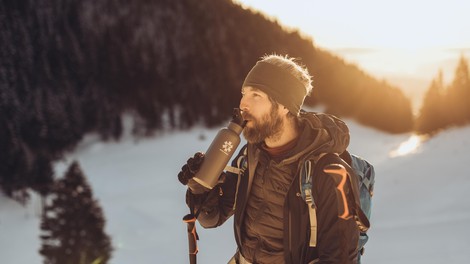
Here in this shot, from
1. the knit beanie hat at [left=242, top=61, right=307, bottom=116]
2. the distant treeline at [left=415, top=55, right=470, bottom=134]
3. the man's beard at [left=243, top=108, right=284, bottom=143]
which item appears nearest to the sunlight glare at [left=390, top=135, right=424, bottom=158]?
the distant treeline at [left=415, top=55, right=470, bottom=134]

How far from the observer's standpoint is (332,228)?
3059 mm

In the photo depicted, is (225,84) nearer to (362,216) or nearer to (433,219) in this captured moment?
(433,219)

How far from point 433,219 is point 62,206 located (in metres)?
25.9

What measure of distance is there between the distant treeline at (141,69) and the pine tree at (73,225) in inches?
1576

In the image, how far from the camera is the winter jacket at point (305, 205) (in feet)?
10.0

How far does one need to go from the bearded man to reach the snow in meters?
10.3

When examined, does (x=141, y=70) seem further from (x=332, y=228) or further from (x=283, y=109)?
(x=332, y=228)

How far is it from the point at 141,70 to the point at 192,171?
108759mm

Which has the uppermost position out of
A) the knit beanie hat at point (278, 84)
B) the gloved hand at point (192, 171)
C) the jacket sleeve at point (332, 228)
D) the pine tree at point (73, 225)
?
the pine tree at point (73, 225)

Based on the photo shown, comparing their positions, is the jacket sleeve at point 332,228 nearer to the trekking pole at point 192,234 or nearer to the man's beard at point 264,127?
the man's beard at point 264,127

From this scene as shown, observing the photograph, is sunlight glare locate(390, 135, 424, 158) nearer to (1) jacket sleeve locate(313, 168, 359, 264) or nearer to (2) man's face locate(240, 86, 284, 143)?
(2) man's face locate(240, 86, 284, 143)

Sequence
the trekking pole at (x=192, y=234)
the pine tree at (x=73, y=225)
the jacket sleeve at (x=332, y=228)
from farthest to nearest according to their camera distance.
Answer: the pine tree at (x=73, y=225), the trekking pole at (x=192, y=234), the jacket sleeve at (x=332, y=228)

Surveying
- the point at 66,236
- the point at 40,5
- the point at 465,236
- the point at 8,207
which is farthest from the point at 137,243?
the point at 40,5

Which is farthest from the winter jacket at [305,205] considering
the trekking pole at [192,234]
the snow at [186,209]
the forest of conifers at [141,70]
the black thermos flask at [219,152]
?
the forest of conifers at [141,70]
